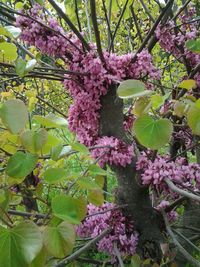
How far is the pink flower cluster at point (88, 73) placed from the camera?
Result: 4.99ft

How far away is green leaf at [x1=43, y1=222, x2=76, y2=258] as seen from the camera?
2.28 ft

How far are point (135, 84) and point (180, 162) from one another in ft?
3.34

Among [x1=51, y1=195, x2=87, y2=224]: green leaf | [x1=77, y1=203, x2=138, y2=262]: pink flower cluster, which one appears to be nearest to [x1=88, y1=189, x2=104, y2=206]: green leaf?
[x1=51, y1=195, x2=87, y2=224]: green leaf

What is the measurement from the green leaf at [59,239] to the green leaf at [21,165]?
0.11 m

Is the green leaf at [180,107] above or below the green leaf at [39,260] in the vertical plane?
above

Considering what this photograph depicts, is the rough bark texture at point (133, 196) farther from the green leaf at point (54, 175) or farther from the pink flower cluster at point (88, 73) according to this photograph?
the green leaf at point (54, 175)

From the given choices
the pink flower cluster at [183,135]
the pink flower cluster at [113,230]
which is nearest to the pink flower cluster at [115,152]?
the pink flower cluster at [113,230]

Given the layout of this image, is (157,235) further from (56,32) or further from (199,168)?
(56,32)

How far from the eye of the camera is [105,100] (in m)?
1.70

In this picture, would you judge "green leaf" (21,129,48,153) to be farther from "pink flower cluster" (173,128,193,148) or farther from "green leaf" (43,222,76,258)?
"pink flower cluster" (173,128,193,148)

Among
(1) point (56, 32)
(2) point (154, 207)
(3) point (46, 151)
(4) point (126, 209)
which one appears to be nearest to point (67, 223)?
(3) point (46, 151)

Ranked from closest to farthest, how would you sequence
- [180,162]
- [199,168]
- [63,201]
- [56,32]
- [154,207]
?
[63,201] → [56,32] → [199,168] → [180,162] → [154,207]

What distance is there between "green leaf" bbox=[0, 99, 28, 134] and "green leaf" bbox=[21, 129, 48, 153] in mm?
47

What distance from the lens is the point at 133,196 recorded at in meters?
1.75
